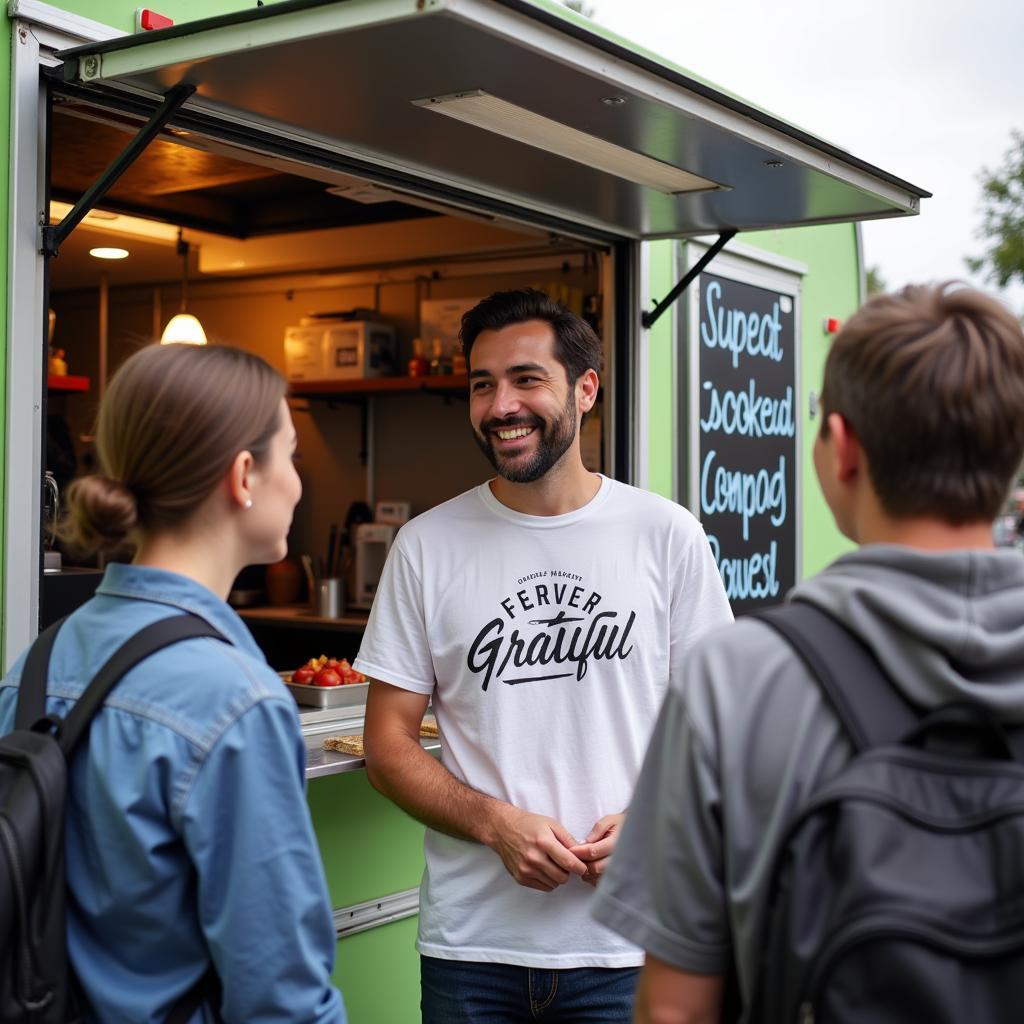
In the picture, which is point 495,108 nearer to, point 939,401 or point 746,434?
point 939,401

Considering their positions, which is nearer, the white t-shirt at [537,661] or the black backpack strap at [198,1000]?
the black backpack strap at [198,1000]

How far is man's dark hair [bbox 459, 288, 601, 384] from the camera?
2.60m

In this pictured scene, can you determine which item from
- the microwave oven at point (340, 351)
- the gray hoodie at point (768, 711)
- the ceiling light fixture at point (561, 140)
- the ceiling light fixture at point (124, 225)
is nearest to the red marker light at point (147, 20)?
the ceiling light fixture at point (561, 140)

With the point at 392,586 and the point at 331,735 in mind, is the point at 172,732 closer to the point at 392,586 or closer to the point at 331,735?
the point at 392,586

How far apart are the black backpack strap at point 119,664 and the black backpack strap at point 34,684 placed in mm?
56

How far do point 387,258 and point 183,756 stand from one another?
519 centimetres

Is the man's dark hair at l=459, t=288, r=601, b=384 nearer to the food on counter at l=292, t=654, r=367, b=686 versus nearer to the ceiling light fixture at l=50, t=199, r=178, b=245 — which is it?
the food on counter at l=292, t=654, r=367, b=686

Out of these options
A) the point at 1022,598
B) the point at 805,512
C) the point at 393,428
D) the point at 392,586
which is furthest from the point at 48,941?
the point at 393,428

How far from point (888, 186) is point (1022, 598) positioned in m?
2.53

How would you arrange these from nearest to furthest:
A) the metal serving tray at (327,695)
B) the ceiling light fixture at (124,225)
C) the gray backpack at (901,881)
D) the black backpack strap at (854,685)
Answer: the gray backpack at (901,881) < the black backpack strap at (854,685) < the metal serving tray at (327,695) < the ceiling light fixture at (124,225)

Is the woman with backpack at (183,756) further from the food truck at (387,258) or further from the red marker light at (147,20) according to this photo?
the red marker light at (147,20)

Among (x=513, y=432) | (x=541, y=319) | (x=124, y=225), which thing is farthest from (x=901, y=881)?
(x=124, y=225)

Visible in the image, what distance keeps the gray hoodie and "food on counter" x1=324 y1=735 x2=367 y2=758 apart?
5.64 ft

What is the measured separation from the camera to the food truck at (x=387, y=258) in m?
2.48
